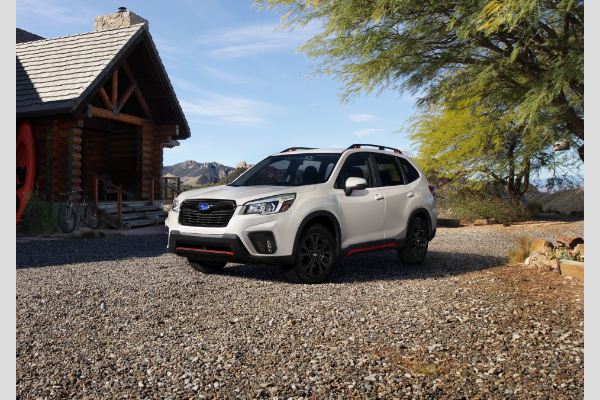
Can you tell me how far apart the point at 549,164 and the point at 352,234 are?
16108 millimetres

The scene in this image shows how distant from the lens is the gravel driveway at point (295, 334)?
11.6ft

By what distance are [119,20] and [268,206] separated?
16036 millimetres

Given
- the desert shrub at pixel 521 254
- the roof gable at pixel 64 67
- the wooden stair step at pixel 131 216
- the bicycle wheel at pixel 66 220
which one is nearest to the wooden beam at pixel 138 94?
the roof gable at pixel 64 67

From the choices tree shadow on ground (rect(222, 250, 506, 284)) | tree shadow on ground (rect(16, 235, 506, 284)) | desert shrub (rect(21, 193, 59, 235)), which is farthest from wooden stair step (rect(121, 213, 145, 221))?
tree shadow on ground (rect(222, 250, 506, 284))

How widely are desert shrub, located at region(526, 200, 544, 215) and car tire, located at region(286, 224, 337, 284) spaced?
17046mm

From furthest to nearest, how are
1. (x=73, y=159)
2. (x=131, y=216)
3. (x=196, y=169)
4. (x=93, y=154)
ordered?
(x=196, y=169), (x=93, y=154), (x=131, y=216), (x=73, y=159)

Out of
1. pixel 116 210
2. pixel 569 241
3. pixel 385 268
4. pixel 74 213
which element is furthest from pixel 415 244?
pixel 116 210

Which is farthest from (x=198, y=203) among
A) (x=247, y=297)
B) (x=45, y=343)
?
(x=45, y=343)

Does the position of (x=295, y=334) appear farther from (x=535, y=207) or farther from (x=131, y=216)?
(x=535, y=207)

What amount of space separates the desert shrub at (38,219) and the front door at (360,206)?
986 centimetres

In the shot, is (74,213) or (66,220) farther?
(74,213)

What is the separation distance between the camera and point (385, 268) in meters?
8.39

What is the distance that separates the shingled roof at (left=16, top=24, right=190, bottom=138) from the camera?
566 inches

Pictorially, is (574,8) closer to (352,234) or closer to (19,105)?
(352,234)
